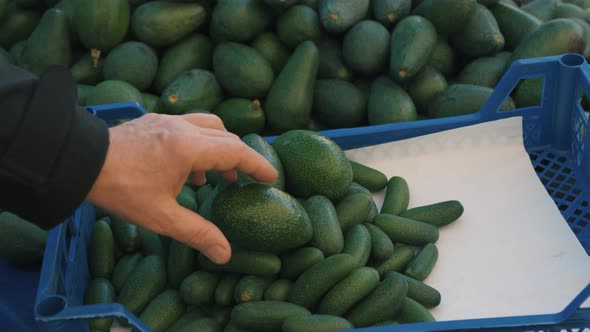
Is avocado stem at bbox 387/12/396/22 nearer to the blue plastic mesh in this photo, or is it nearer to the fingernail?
the blue plastic mesh

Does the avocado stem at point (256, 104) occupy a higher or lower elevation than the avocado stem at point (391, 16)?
lower

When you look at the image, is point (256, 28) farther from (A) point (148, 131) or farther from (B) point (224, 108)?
(A) point (148, 131)

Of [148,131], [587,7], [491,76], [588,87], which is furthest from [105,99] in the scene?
[587,7]

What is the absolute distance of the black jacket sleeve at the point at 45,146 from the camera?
952 millimetres

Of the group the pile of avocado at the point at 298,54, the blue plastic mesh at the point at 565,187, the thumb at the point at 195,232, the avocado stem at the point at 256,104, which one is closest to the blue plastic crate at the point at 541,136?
the blue plastic mesh at the point at 565,187

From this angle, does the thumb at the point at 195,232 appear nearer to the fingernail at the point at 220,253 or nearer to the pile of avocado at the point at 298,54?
the fingernail at the point at 220,253

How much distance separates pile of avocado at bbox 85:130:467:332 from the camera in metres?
1.36

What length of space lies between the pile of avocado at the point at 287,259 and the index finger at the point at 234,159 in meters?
0.11

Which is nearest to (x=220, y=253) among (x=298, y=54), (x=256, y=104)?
(x=256, y=104)

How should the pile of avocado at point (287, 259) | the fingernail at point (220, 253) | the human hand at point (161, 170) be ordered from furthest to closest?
the pile of avocado at point (287, 259) < the fingernail at point (220, 253) < the human hand at point (161, 170)

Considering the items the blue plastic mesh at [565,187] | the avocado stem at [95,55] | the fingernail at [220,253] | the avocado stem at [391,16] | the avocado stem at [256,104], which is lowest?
the avocado stem at [95,55]

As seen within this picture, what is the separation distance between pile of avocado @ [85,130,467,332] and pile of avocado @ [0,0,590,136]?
1.61 ft

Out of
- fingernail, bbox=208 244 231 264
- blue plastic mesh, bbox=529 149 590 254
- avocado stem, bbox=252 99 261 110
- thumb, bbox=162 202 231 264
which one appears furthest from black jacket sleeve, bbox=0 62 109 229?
blue plastic mesh, bbox=529 149 590 254

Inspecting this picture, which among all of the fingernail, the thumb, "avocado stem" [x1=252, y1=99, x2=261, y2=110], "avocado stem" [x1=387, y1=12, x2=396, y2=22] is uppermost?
"avocado stem" [x1=387, y1=12, x2=396, y2=22]
